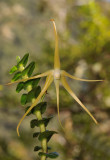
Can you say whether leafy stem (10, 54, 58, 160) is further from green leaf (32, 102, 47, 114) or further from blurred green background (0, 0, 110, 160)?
blurred green background (0, 0, 110, 160)

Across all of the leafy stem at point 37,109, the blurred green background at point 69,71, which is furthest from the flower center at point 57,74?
the blurred green background at point 69,71

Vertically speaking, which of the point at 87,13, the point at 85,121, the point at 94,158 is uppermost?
the point at 87,13

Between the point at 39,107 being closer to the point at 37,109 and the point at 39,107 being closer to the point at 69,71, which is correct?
the point at 37,109

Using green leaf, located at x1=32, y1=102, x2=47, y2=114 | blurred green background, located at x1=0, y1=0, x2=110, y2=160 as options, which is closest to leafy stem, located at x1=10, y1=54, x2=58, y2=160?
green leaf, located at x1=32, y1=102, x2=47, y2=114

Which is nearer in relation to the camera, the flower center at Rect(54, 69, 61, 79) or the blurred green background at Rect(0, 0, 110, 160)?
the flower center at Rect(54, 69, 61, 79)

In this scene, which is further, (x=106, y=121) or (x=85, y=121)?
(x=106, y=121)

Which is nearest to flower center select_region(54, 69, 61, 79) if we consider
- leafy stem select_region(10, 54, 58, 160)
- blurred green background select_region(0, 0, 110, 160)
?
leafy stem select_region(10, 54, 58, 160)

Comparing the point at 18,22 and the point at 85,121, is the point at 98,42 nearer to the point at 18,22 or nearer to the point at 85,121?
the point at 85,121

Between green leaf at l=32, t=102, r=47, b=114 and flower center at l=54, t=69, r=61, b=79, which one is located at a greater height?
flower center at l=54, t=69, r=61, b=79

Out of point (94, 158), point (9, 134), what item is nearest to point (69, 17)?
point (9, 134)
